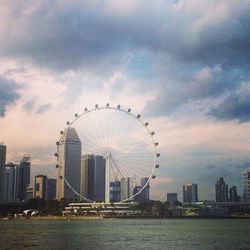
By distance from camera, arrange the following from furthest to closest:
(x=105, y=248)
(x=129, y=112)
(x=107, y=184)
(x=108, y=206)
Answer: (x=108, y=206) → (x=107, y=184) → (x=129, y=112) → (x=105, y=248)

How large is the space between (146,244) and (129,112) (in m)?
49.2

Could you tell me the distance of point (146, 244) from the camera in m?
69.6

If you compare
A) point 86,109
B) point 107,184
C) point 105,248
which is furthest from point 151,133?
point 105,248

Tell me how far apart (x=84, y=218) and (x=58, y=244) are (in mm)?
134843

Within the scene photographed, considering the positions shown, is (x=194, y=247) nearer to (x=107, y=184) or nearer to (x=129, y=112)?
(x=129, y=112)

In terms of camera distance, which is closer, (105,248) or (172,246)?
(105,248)

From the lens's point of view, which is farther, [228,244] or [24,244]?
[228,244]

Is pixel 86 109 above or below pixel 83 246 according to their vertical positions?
above

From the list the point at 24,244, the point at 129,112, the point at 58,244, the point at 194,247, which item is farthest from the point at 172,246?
the point at 129,112

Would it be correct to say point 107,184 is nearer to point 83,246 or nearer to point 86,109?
point 86,109

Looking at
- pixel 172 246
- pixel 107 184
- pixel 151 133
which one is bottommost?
pixel 172 246

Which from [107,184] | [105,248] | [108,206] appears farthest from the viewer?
[108,206]

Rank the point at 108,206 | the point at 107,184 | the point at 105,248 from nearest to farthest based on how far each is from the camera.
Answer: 1. the point at 105,248
2. the point at 107,184
3. the point at 108,206

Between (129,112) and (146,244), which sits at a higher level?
(129,112)
